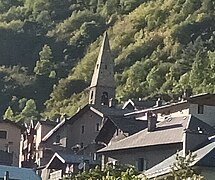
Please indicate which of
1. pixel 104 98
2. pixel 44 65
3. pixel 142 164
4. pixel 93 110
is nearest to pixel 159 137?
pixel 142 164

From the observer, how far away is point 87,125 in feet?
314

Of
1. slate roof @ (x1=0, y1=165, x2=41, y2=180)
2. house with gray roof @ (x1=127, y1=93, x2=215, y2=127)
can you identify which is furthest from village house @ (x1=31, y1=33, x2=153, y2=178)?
slate roof @ (x1=0, y1=165, x2=41, y2=180)

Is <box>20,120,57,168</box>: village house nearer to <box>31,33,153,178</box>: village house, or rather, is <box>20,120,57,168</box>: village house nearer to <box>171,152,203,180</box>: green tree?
<box>31,33,153,178</box>: village house

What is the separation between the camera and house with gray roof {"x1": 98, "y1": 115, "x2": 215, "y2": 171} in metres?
59.2

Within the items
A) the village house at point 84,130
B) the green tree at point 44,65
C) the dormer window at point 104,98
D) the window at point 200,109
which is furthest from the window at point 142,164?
the green tree at point 44,65

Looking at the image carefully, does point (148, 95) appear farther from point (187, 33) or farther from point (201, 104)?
point (201, 104)

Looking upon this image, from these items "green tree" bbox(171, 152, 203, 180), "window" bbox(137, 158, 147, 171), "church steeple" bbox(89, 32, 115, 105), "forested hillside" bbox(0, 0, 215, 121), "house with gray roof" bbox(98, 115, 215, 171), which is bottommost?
"green tree" bbox(171, 152, 203, 180)

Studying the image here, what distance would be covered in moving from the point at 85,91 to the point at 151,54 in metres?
19.4

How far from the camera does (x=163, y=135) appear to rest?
61.8 metres

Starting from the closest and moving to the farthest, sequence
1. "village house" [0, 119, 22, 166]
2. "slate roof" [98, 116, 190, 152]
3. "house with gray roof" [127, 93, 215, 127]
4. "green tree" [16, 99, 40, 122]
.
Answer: "slate roof" [98, 116, 190, 152] < "house with gray roof" [127, 93, 215, 127] < "village house" [0, 119, 22, 166] < "green tree" [16, 99, 40, 122]

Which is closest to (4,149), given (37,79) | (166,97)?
(166,97)

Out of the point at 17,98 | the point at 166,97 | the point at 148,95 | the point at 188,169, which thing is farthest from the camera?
the point at 17,98

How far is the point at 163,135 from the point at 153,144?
1.60 metres

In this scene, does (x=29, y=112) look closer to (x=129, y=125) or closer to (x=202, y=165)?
(x=129, y=125)
